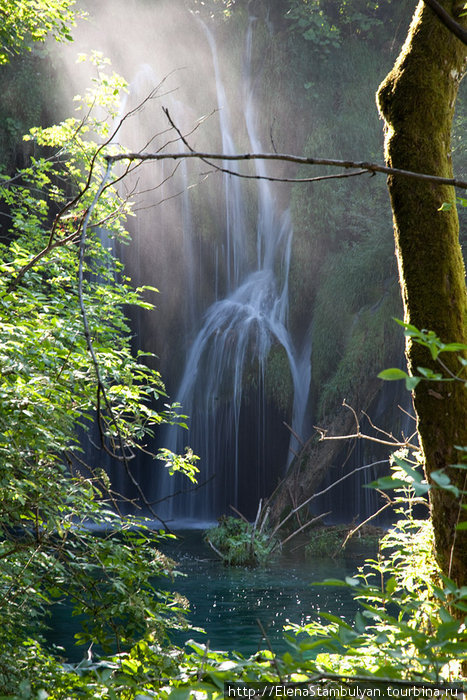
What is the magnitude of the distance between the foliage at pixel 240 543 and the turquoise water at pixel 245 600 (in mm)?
222

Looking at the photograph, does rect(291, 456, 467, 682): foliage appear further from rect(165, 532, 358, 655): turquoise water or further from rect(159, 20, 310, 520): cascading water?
rect(159, 20, 310, 520): cascading water

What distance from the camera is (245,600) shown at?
25.5 feet

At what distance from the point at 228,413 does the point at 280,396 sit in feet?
4.73

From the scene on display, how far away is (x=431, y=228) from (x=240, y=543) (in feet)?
28.3

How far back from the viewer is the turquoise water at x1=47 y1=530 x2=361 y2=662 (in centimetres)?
645

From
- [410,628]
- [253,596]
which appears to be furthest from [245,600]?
[410,628]

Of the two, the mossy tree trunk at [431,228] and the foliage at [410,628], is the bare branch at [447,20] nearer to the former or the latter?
the mossy tree trunk at [431,228]

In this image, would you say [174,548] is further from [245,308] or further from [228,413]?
[245,308]

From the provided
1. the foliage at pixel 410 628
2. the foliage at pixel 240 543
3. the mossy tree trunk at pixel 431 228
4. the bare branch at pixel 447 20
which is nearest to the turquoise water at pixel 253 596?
the foliage at pixel 240 543

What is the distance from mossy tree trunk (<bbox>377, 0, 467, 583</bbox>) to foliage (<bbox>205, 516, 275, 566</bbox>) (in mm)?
7848

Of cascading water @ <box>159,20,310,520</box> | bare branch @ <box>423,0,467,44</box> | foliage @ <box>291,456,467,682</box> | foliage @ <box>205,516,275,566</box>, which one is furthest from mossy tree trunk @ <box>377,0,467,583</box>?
cascading water @ <box>159,20,310,520</box>

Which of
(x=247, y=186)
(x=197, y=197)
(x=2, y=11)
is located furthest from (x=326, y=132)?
(x=2, y=11)

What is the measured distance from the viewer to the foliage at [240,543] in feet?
32.3

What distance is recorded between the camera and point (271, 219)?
57.5 feet
